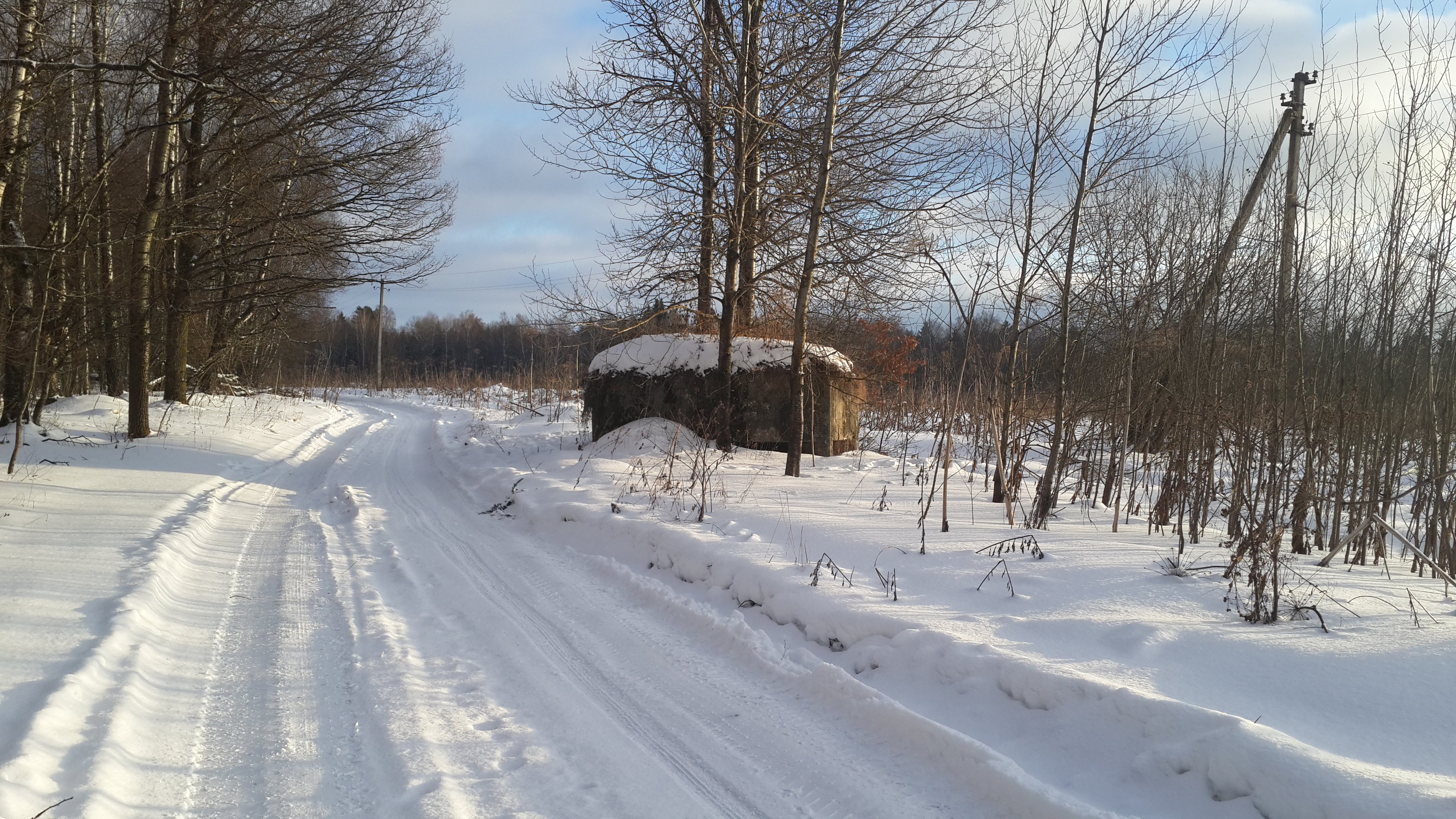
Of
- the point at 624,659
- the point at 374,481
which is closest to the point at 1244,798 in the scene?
the point at 624,659

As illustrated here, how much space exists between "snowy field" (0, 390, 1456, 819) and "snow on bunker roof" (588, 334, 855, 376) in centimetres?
489

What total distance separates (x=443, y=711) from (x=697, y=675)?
53.6 inches

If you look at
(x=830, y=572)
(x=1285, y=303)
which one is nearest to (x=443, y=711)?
(x=830, y=572)

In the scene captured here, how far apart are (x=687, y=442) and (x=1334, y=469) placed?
302 inches

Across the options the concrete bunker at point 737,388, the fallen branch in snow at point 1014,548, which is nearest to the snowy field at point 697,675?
the fallen branch in snow at point 1014,548

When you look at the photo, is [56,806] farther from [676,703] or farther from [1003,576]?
[1003,576]

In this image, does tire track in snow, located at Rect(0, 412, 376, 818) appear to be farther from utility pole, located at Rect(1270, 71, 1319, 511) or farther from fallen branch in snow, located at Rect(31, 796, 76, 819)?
utility pole, located at Rect(1270, 71, 1319, 511)

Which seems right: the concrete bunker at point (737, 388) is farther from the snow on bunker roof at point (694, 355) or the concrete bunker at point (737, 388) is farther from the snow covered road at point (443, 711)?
the snow covered road at point (443, 711)

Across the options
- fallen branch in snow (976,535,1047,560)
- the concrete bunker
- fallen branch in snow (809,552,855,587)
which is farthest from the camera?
the concrete bunker

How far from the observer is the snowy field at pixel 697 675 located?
295 centimetres

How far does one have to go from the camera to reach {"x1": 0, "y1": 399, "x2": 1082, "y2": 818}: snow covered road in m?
2.98

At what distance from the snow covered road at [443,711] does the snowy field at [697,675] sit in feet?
0.06

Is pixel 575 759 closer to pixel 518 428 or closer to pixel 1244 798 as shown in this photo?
pixel 1244 798

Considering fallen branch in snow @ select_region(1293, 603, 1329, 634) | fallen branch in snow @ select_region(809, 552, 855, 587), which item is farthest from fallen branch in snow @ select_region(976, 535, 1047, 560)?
fallen branch in snow @ select_region(1293, 603, 1329, 634)
